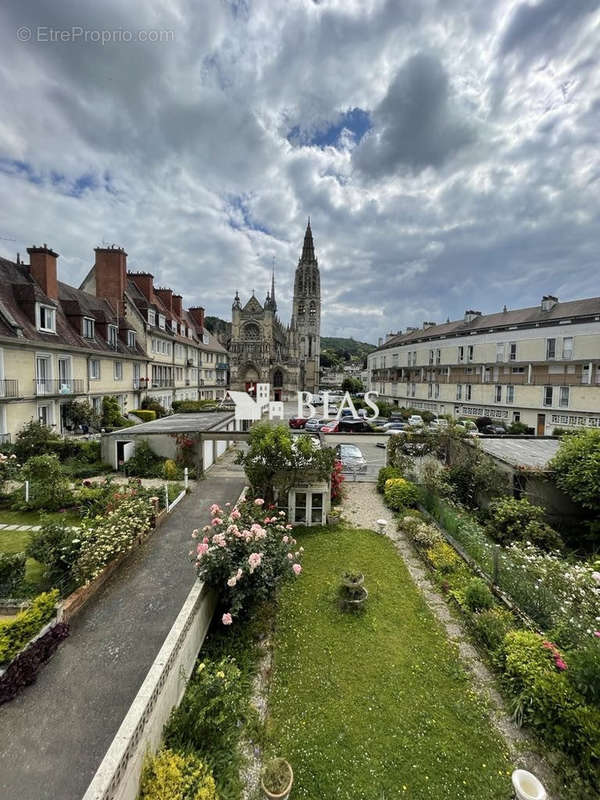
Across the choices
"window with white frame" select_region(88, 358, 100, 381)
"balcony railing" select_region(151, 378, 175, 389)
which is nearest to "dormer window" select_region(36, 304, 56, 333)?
"window with white frame" select_region(88, 358, 100, 381)

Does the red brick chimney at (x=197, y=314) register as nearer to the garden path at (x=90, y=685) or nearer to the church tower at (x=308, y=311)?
the church tower at (x=308, y=311)

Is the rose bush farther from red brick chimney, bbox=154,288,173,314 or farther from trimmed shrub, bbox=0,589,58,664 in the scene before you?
red brick chimney, bbox=154,288,173,314

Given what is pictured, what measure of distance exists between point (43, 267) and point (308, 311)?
57.6 m

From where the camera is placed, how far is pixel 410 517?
12.2 metres

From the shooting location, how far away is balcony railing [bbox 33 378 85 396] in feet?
56.6

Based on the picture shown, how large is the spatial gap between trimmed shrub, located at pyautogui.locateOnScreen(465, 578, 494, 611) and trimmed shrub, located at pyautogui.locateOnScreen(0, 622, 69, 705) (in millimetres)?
8302

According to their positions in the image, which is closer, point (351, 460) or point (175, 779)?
point (175, 779)

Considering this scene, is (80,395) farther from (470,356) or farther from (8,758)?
(470,356)

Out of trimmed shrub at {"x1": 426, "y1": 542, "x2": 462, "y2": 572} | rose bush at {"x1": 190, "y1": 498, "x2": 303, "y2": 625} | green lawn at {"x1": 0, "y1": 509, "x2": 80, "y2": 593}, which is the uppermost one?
rose bush at {"x1": 190, "y1": 498, "x2": 303, "y2": 625}

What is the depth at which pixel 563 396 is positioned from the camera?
28.5 meters

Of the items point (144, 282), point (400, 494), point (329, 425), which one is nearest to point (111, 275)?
point (144, 282)

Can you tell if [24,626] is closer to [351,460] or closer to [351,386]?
[351,460]

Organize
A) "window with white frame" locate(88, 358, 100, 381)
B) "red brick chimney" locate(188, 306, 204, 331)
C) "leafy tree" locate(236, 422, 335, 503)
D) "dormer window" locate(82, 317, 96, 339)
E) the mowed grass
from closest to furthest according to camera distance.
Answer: the mowed grass
"leafy tree" locate(236, 422, 335, 503)
"window with white frame" locate(88, 358, 100, 381)
"dormer window" locate(82, 317, 96, 339)
"red brick chimney" locate(188, 306, 204, 331)

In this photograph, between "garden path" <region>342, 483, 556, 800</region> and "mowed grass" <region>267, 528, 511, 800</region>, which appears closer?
"mowed grass" <region>267, 528, 511, 800</region>
